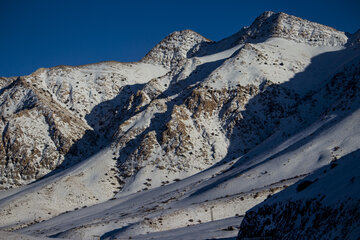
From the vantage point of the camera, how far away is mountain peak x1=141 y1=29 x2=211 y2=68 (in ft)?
569

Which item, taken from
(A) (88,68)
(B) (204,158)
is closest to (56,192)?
(B) (204,158)

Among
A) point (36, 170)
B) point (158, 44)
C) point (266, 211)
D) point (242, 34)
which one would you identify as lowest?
point (266, 211)

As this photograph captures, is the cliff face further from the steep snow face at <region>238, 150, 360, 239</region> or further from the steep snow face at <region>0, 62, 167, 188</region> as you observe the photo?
the steep snow face at <region>238, 150, 360, 239</region>

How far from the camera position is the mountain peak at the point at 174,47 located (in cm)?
17338

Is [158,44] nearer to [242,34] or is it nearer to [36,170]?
[242,34]

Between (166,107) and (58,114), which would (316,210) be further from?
(58,114)

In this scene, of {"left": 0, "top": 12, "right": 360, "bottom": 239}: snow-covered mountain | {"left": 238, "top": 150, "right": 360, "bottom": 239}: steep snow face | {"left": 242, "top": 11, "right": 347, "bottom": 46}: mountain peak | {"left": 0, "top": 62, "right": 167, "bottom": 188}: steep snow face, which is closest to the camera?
{"left": 238, "top": 150, "right": 360, "bottom": 239}: steep snow face

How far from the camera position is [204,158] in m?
84.8

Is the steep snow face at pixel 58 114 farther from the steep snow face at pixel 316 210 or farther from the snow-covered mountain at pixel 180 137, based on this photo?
the steep snow face at pixel 316 210

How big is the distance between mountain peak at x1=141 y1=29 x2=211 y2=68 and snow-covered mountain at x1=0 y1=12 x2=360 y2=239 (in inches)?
757

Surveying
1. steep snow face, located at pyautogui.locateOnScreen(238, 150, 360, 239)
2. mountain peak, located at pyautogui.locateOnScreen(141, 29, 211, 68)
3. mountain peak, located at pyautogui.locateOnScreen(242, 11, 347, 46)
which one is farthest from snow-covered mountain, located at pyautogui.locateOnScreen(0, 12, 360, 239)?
mountain peak, located at pyautogui.locateOnScreen(141, 29, 211, 68)

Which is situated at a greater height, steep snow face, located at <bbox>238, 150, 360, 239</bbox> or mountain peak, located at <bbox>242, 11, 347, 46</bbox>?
mountain peak, located at <bbox>242, 11, 347, 46</bbox>

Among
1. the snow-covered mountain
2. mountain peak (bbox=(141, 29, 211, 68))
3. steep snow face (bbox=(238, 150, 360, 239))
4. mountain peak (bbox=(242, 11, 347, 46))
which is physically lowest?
steep snow face (bbox=(238, 150, 360, 239))

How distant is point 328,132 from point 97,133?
8284 centimetres
